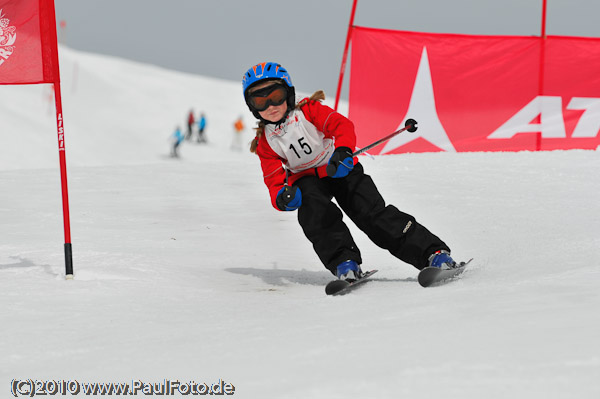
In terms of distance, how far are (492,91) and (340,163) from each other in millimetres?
6327

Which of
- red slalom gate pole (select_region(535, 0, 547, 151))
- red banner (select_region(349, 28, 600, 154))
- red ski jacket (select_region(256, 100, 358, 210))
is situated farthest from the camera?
red slalom gate pole (select_region(535, 0, 547, 151))

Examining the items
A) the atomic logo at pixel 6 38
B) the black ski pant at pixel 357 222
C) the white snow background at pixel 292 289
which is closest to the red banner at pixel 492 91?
the white snow background at pixel 292 289

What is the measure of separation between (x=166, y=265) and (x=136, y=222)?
1825 mm

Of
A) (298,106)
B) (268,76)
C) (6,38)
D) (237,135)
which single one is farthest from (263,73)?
(237,135)

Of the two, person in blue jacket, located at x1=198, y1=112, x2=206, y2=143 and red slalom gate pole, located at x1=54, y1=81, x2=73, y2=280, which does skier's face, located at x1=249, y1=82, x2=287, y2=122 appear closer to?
red slalom gate pole, located at x1=54, y1=81, x2=73, y2=280

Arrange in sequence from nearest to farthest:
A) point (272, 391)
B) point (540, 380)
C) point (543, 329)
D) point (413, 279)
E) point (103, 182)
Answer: point (540, 380) < point (272, 391) < point (543, 329) < point (413, 279) < point (103, 182)

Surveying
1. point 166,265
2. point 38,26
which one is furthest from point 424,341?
point 38,26

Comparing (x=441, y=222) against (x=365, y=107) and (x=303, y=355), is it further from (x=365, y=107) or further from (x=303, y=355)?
(x=303, y=355)

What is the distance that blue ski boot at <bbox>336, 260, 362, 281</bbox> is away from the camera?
3.80 metres

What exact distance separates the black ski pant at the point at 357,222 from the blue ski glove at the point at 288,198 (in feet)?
0.27

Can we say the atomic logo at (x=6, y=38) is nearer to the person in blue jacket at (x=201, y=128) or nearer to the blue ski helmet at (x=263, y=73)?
the blue ski helmet at (x=263, y=73)

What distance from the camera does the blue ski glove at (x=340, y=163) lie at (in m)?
3.81

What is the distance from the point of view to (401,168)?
867 centimetres

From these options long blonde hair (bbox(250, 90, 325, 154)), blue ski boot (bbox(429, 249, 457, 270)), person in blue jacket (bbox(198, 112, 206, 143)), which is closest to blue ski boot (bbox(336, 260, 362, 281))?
blue ski boot (bbox(429, 249, 457, 270))
